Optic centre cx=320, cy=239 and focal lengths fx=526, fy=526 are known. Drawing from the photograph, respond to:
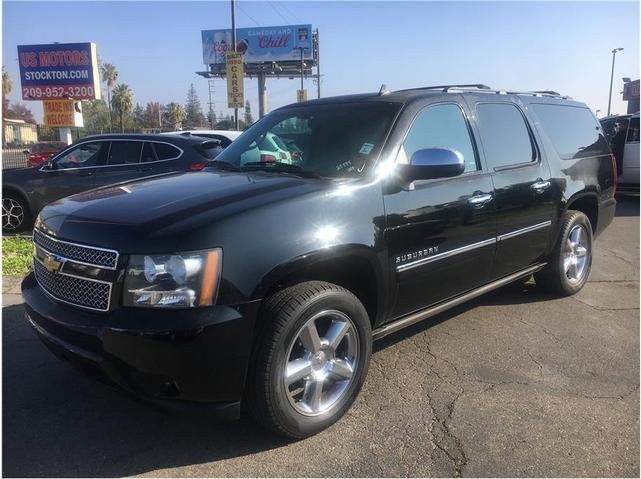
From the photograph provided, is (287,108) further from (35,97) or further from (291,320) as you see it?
(35,97)

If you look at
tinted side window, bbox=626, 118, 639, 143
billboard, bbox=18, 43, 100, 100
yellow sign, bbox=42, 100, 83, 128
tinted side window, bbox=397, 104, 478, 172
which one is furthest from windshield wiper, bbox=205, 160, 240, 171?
yellow sign, bbox=42, 100, 83, 128

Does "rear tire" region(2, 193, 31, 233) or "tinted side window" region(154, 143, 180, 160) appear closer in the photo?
"tinted side window" region(154, 143, 180, 160)

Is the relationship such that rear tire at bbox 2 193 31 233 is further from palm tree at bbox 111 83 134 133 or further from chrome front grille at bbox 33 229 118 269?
palm tree at bbox 111 83 134 133

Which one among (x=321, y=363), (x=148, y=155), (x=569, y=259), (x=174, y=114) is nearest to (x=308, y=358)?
(x=321, y=363)

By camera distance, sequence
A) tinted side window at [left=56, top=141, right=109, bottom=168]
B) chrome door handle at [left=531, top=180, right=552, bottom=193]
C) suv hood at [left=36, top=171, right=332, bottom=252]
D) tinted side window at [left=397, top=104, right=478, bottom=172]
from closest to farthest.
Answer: suv hood at [left=36, top=171, right=332, bottom=252], tinted side window at [left=397, top=104, right=478, bottom=172], chrome door handle at [left=531, top=180, right=552, bottom=193], tinted side window at [left=56, top=141, right=109, bottom=168]

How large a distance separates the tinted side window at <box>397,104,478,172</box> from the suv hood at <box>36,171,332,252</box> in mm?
773

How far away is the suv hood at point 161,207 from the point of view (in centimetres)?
250

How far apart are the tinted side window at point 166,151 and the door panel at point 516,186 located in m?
5.15

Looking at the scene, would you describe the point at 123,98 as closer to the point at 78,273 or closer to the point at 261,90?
the point at 261,90

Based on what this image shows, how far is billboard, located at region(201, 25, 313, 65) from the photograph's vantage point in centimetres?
4934

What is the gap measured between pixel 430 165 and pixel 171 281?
174 cm

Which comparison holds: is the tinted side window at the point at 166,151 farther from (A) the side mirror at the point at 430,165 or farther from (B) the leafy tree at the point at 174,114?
(B) the leafy tree at the point at 174,114

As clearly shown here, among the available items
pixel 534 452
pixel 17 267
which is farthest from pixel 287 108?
pixel 17 267

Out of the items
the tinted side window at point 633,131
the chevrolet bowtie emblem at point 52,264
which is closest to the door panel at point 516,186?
the chevrolet bowtie emblem at point 52,264
